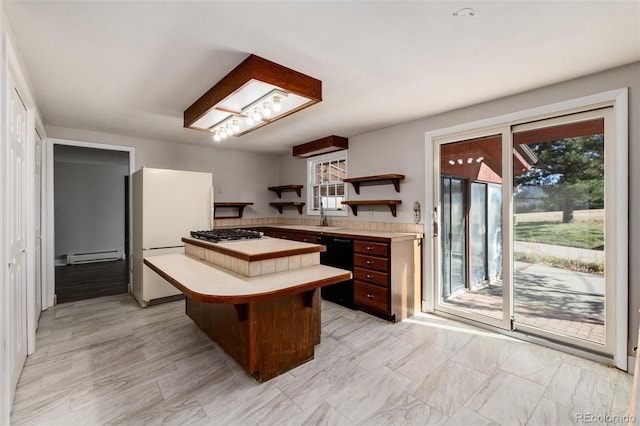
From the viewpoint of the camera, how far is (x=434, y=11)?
63.2 inches

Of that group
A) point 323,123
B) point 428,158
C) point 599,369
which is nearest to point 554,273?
point 599,369

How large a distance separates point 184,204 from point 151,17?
8.73 feet

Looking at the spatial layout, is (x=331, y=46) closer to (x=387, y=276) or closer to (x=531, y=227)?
(x=387, y=276)

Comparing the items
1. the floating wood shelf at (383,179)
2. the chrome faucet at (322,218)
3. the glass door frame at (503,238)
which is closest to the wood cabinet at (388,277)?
the glass door frame at (503,238)

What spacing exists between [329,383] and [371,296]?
140 centimetres

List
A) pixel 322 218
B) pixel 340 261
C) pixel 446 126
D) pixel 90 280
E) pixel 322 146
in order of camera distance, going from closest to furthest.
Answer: pixel 446 126, pixel 340 261, pixel 322 146, pixel 322 218, pixel 90 280

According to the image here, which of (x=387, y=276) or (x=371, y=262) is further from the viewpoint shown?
(x=371, y=262)

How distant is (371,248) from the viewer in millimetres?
3357

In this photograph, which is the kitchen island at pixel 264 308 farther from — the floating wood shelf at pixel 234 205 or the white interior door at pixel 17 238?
the floating wood shelf at pixel 234 205

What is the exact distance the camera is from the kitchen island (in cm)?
187

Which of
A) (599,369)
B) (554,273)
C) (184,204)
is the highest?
(184,204)

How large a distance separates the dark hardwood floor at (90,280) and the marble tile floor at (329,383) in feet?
4.54

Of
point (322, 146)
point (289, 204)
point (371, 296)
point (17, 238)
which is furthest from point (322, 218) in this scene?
point (17, 238)

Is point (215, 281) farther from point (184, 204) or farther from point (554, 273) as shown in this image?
point (554, 273)
